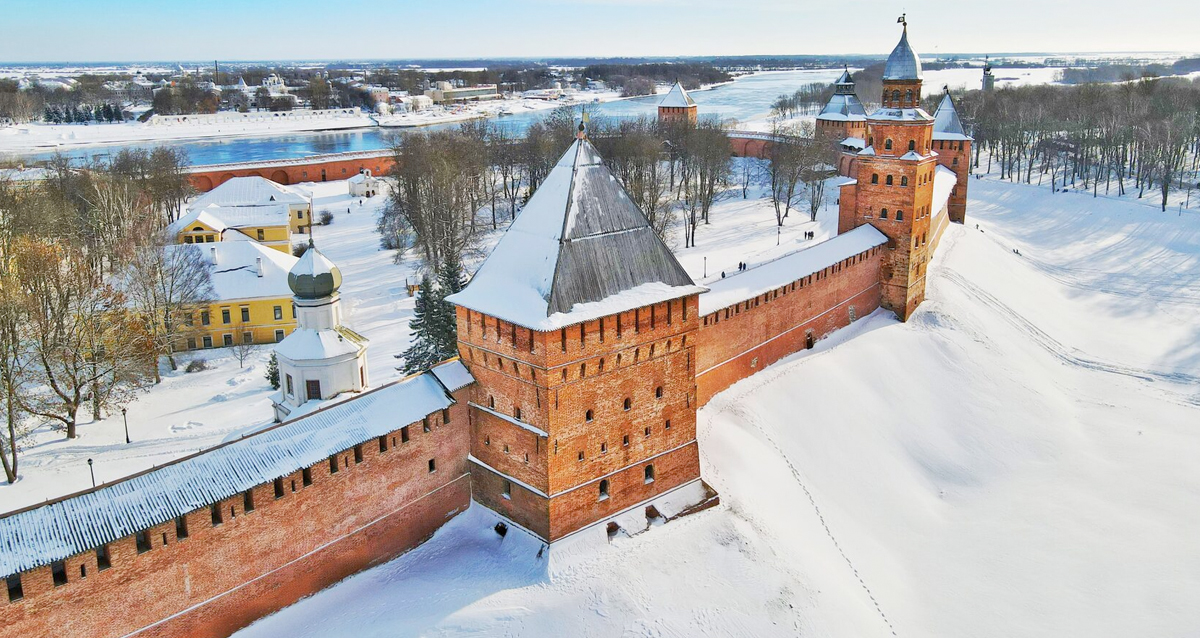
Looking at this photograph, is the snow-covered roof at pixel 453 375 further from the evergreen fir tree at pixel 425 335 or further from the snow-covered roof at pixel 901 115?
the snow-covered roof at pixel 901 115

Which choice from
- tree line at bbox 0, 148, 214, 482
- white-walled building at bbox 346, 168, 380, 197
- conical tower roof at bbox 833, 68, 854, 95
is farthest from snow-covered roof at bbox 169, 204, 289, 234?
conical tower roof at bbox 833, 68, 854, 95

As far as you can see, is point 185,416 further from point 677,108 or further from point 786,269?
point 677,108

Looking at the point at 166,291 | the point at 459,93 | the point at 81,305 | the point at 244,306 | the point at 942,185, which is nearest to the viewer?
the point at 81,305

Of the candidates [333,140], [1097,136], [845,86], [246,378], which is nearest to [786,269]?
[246,378]

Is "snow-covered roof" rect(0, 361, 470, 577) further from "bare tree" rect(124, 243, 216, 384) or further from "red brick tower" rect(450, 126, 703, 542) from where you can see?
"bare tree" rect(124, 243, 216, 384)

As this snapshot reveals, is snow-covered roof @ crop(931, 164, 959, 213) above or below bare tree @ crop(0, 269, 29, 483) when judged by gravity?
above

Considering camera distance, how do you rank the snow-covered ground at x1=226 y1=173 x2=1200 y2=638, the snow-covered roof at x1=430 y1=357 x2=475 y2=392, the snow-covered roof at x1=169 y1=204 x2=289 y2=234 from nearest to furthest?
the snow-covered ground at x1=226 y1=173 x2=1200 y2=638 → the snow-covered roof at x1=430 y1=357 x2=475 y2=392 → the snow-covered roof at x1=169 y1=204 x2=289 y2=234
